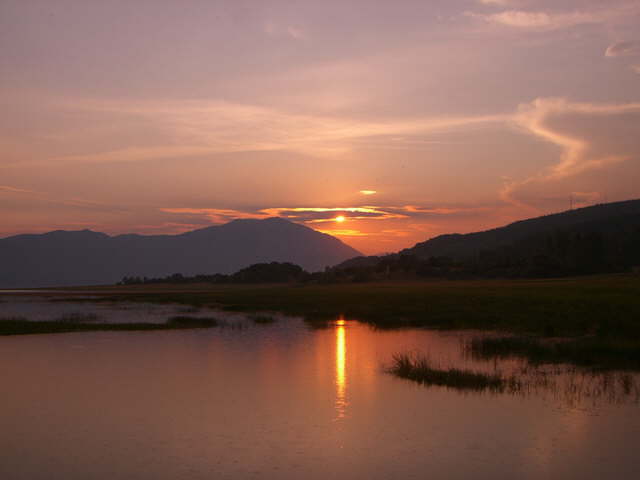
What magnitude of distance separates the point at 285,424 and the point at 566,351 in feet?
44.6

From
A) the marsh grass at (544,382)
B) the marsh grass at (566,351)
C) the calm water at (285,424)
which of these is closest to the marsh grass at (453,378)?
the marsh grass at (544,382)

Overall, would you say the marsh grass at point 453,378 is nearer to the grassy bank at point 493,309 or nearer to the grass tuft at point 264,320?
the grassy bank at point 493,309

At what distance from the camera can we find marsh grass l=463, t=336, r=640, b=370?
2362cm

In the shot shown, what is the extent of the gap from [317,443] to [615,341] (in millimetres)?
16033

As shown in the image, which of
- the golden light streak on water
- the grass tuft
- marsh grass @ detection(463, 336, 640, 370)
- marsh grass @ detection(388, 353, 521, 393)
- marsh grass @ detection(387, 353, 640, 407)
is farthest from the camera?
the grass tuft

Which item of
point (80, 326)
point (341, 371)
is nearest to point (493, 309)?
point (341, 371)

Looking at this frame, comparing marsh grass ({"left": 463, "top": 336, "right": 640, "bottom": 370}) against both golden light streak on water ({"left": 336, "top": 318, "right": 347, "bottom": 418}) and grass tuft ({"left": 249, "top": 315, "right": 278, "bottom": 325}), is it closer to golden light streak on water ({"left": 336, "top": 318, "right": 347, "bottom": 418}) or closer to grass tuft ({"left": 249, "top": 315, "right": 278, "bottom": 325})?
golden light streak on water ({"left": 336, "top": 318, "right": 347, "bottom": 418})

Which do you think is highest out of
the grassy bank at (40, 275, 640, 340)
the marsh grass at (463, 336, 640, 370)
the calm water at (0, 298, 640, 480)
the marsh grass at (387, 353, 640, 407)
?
the grassy bank at (40, 275, 640, 340)

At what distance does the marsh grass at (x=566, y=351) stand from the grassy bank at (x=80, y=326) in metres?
19.2

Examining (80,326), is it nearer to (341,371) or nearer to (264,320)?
(264,320)

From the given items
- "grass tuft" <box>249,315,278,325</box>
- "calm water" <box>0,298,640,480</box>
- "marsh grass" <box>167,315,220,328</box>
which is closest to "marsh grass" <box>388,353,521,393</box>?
"calm water" <box>0,298,640,480</box>

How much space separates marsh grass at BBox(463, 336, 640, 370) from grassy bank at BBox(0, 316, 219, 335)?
19221 mm

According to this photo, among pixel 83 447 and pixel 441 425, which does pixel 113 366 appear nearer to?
pixel 83 447

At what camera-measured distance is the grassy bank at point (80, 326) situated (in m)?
37.3
